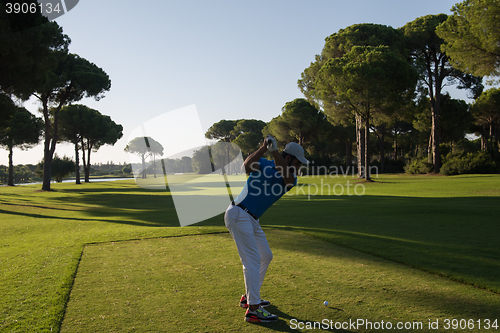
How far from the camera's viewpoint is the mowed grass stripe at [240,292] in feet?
12.5

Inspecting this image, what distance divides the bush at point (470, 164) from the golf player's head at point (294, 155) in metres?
38.3

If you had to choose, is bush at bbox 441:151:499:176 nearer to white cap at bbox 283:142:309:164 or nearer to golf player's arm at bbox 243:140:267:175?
white cap at bbox 283:142:309:164

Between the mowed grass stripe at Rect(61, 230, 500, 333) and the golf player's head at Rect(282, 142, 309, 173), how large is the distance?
1.78m

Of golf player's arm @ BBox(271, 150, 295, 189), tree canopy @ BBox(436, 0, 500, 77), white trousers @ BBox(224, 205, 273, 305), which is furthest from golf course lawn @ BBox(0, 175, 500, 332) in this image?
tree canopy @ BBox(436, 0, 500, 77)

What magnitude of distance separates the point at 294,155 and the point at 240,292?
228cm

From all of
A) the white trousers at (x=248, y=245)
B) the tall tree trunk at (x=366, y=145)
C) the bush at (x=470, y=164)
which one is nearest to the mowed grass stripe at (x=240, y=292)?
the white trousers at (x=248, y=245)

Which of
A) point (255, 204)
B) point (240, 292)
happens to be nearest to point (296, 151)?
point (255, 204)

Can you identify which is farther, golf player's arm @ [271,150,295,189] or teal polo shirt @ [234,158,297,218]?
teal polo shirt @ [234,158,297,218]

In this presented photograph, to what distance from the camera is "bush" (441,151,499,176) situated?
3441 centimetres

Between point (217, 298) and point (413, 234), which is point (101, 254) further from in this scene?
point (413, 234)

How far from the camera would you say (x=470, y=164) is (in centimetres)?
3484

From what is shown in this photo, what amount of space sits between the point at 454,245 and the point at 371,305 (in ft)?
15.1

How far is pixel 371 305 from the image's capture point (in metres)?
4.16

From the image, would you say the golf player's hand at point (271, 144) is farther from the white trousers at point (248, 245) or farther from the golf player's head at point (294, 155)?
the white trousers at point (248, 245)
